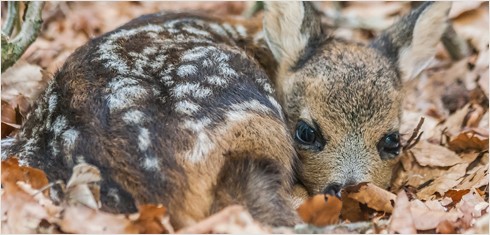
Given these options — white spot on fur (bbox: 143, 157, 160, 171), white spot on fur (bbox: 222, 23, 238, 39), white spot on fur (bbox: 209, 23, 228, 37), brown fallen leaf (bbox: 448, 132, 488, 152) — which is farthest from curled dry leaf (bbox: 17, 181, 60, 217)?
brown fallen leaf (bbox: 448, 132, 488, 152)

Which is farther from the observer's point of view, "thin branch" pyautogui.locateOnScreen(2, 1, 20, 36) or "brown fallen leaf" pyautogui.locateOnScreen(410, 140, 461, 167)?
"thin branch" pyautogui.locateOnScreen(2, 1, 20, 36)

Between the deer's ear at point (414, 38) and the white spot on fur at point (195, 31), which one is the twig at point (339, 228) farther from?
the white spot on fur at point (195, 31)

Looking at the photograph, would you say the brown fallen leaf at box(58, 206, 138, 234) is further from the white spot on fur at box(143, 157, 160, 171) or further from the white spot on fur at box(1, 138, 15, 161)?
the white spot on fur at box(1, 138, 15, 161)

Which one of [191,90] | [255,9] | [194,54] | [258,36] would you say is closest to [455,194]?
[191,90]

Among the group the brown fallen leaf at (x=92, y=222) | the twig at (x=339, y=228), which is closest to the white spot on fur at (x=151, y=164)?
the brown fallen leaf at (x=92, y=222)

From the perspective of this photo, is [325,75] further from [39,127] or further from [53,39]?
[53,39]

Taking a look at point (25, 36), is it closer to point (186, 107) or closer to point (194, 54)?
point (194, 54)

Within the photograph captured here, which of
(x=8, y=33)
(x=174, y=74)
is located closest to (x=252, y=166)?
(x=174, y=74)
